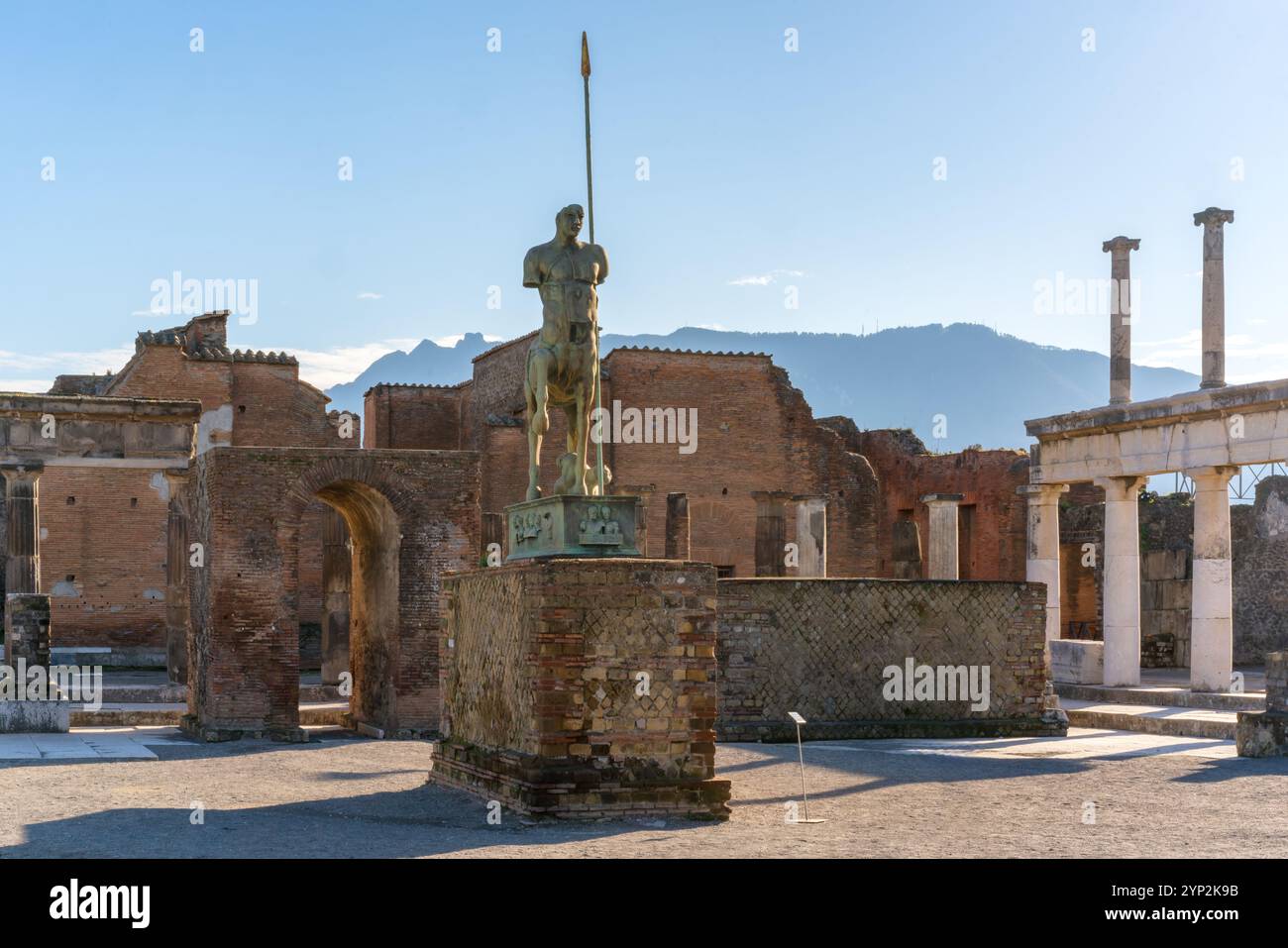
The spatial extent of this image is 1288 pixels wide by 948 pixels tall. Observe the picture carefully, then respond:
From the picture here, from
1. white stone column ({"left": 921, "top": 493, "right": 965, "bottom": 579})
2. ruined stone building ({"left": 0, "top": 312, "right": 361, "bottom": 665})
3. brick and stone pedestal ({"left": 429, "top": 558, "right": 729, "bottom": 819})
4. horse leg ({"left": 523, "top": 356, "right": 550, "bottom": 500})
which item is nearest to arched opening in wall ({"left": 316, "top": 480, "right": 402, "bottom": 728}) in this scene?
horse leg ({"left": 523, "top": 356, "right": 550, "bottom": 500})

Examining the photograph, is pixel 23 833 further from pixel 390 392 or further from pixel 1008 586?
pixel 390 392

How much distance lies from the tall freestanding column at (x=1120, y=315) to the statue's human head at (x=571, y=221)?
13.5m

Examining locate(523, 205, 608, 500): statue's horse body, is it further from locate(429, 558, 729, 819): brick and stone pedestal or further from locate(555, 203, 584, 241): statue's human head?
locate(429, 558, 729, 819): brick and stone pedestal

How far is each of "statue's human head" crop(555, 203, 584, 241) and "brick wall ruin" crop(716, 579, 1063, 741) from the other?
6023 millimetres

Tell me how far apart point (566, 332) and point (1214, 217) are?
12962mm

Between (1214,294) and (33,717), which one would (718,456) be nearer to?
(1214,294)

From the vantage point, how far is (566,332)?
11.5 meters

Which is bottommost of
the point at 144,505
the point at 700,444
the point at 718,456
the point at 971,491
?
the point at 144,505

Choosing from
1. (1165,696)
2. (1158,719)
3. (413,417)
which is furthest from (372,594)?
(413,417)
